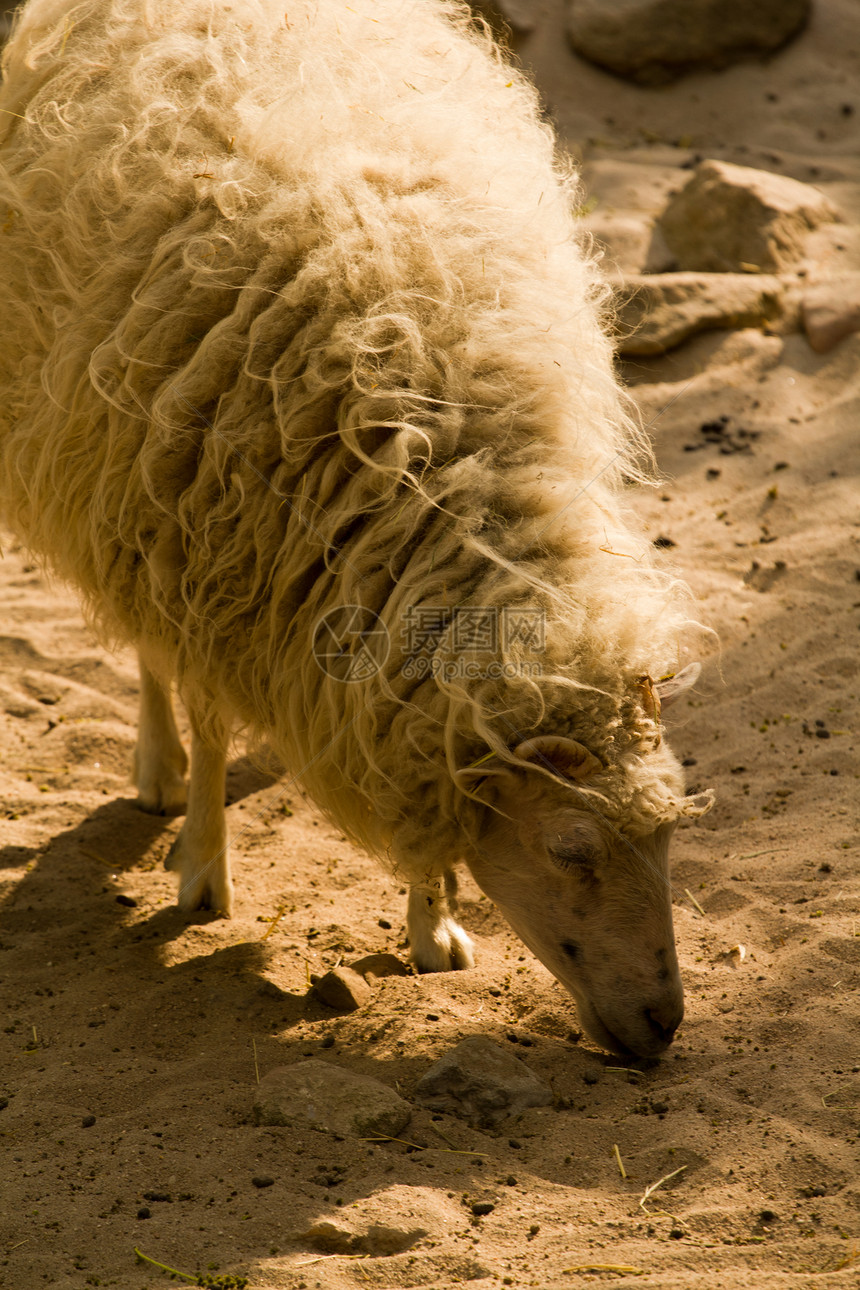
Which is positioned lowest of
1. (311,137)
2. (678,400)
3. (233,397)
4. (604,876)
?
(604,876)

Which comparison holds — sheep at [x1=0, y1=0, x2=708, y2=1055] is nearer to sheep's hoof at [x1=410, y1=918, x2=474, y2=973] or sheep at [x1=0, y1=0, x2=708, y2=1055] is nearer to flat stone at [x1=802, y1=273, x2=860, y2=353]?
sheep's hoof at [x1=410, y1=918, x2=474, y2=973]

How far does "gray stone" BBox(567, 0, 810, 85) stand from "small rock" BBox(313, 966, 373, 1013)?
26.7ft

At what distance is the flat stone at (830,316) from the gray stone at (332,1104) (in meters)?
5.23

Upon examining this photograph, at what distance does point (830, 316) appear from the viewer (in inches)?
252

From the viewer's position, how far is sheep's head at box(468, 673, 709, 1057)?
98.2 inches

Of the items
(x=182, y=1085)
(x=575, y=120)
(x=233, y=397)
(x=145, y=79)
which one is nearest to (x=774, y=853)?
(x=182, y=1085)

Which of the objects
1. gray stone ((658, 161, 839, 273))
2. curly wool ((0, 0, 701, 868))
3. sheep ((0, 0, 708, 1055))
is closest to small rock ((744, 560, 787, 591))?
sheep ((0, 0, 708, 1055))

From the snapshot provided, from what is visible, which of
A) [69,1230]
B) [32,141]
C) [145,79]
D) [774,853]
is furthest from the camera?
[774,853]

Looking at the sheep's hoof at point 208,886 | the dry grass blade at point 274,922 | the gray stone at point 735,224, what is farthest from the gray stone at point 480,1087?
the gray stone at point 735,224

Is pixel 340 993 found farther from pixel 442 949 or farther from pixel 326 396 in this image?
pixel 326 396

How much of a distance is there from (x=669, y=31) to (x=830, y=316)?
381 cm

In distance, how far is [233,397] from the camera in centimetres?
266

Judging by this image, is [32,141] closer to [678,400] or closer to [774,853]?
[774,853]

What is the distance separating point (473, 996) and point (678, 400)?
13.5 ft
